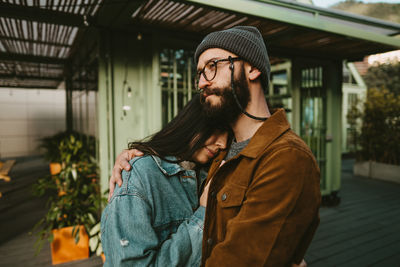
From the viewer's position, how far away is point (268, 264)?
0.97 meters

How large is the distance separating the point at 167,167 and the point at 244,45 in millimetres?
713

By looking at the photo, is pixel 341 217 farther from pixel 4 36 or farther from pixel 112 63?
pixel 4 36

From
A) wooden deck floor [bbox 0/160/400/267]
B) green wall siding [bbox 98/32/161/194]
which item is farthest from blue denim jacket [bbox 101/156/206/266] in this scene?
wooden deck floor [bbox 0/160/400/267]

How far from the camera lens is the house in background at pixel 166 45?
3.05 metres

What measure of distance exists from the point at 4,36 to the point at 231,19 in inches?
168

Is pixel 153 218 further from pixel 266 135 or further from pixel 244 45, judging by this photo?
pixel 244 45

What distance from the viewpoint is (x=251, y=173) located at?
1106mm

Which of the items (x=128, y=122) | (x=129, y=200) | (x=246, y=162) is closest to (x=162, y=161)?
(x=129, y=200)

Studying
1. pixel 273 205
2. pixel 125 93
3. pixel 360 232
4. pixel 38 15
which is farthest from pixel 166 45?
pixel 360 232

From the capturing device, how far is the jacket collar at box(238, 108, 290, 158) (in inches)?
43.9

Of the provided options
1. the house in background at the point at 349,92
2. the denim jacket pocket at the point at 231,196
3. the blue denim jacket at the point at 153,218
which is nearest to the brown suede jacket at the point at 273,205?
the denim jacket pocket at the point at 231,196

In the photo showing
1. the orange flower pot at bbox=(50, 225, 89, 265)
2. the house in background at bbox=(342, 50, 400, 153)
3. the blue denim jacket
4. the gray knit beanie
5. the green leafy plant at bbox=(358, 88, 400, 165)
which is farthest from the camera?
the house in background at bbox=(342, 50, 400, 153)

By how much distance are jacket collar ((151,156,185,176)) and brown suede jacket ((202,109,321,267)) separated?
358mm

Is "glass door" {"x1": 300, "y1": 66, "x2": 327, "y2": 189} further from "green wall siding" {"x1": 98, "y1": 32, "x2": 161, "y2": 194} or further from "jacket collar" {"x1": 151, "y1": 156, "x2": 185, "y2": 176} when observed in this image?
"jacket collar" {"x1": 151, "y1": 156, "x2": 185, "y2": 176}
